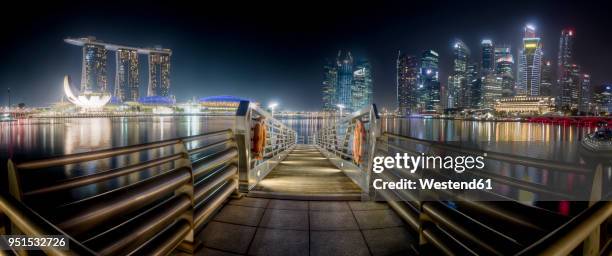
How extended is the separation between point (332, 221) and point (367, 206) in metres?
0.83

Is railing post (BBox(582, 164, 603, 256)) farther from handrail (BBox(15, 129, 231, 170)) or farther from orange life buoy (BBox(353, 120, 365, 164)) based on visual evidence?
orange life buoy (BBox(353, 120, 365, 164))

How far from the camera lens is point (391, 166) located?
4410 millimetres

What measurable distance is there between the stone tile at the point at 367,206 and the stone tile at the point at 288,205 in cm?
76

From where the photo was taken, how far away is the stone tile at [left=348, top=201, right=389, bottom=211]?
4430 millimetres

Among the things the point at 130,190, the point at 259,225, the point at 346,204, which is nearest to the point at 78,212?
the point at 130,190

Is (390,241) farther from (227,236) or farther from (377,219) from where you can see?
(227,236)

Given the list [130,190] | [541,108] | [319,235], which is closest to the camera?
[130,190]

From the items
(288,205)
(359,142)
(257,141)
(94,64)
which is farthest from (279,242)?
(94,64)

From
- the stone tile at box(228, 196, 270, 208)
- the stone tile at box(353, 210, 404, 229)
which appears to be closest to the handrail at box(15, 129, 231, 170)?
the stone tile at box(228, 196, 270, 208)

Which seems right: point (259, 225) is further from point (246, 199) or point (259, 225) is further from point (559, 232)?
point (559, 232)

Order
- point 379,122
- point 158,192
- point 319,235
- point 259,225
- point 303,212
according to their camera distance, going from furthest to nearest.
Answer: point 379,122, point 303,212, point 259,225, point 319,235, point 158,192

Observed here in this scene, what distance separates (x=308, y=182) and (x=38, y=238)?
207 inches

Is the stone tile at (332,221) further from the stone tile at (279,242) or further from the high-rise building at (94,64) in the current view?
the high-rise building at (94,64)

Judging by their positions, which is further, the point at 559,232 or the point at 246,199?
the point at 246,199
